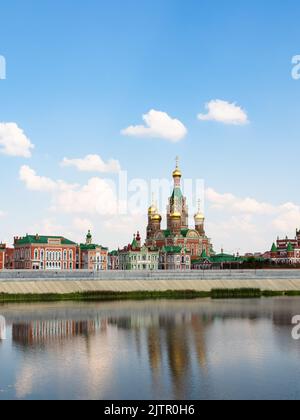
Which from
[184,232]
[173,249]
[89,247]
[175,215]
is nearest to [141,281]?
[89,247]

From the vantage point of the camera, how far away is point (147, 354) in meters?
33.6

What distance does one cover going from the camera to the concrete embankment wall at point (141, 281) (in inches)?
2564

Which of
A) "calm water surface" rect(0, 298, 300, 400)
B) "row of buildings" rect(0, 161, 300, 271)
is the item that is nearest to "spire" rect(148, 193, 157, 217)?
"row of buildings" rect(0, 161, 300, 271)

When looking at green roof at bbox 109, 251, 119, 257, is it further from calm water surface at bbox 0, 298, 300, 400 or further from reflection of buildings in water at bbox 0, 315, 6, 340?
reflection of buildings in water at bbox 0, 315, 6, 340

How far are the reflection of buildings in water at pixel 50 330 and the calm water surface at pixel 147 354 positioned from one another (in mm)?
67

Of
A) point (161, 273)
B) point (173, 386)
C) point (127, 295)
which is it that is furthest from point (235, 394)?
point (161, 273)

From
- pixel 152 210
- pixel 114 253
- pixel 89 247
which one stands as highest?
pixel 152 210

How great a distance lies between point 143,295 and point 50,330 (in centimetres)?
2778

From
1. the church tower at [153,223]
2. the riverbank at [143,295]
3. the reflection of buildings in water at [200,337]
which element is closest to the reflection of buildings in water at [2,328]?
the reflection of buildings in water at [200,337]

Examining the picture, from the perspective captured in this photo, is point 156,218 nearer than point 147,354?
No

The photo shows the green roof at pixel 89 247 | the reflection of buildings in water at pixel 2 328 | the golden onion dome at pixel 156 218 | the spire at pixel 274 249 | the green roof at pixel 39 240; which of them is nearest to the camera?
the reflection of buildings in water at pixel 2 328

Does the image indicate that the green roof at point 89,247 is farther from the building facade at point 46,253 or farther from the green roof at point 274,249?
the green roof at point 274,249

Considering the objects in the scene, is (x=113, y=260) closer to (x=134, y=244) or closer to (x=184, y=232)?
(x=134, y=244)
